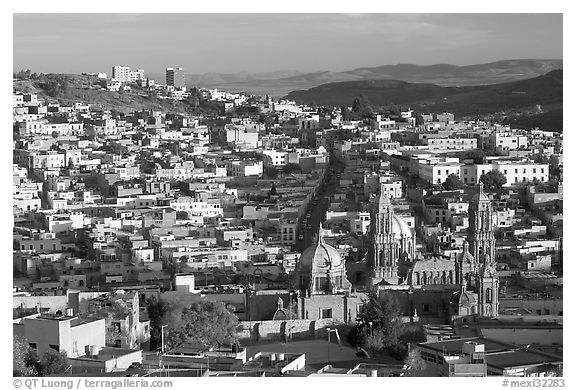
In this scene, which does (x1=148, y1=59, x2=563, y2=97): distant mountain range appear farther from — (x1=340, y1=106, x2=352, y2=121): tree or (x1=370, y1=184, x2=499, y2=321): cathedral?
(x1=370, y1=184, x2=499, y2=321): cathedral

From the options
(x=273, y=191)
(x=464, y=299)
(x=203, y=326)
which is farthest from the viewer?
(x=273, y=191)

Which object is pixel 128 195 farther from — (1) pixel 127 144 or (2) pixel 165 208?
(1) pixel 127 144

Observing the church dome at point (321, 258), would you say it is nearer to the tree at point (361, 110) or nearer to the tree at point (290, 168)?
the tree at point (290, 168)

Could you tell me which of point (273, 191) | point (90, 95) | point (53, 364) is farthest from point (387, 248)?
point (90, 95)

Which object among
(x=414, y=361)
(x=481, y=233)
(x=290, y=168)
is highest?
(x=481, y=233)

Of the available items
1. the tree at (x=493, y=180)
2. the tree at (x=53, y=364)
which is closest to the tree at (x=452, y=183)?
the tree at (x=493, y=180)

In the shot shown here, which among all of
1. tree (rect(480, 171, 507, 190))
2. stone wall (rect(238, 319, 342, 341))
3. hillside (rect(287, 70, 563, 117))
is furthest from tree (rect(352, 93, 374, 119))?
stone wall (rect(238, 319, 342, 341))

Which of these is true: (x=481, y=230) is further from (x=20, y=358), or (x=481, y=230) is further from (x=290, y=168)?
(x=290, y=168)
